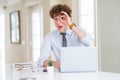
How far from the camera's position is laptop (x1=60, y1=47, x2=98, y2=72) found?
1.88 meters

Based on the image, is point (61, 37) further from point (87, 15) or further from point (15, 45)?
point (15, 45)

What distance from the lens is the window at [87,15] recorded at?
4446 millimetres

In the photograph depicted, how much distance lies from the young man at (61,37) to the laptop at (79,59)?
36 cm

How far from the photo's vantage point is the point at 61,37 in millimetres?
2436

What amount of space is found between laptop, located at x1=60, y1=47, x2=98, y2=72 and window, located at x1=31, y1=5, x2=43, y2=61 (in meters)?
4.06

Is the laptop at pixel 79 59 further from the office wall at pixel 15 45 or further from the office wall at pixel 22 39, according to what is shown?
the office wall at pixel 15 45

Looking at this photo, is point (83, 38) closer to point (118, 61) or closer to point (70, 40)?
point (70, 40)

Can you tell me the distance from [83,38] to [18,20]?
5.12m

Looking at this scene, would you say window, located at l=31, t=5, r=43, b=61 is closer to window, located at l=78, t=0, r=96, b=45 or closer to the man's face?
window, located at l=78, t=0, r=96, b=45

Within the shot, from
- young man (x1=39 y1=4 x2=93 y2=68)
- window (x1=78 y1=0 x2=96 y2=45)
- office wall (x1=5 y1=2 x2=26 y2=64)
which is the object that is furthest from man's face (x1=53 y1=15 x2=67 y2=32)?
office wall (x1=5 y1=2 x2=26 y2=64)

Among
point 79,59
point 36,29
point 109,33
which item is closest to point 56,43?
point 79,59

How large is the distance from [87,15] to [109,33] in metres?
1.86

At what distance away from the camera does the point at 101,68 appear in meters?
2.79

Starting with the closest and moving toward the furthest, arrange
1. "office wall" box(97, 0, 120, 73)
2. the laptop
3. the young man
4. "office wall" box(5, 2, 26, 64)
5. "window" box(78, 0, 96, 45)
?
the laptop
the young man
"office wall" box(97, 0, 120, 73)
"window" box(78, 0, 96, 45)
"office wall" box(5, 2, 26, 64)
